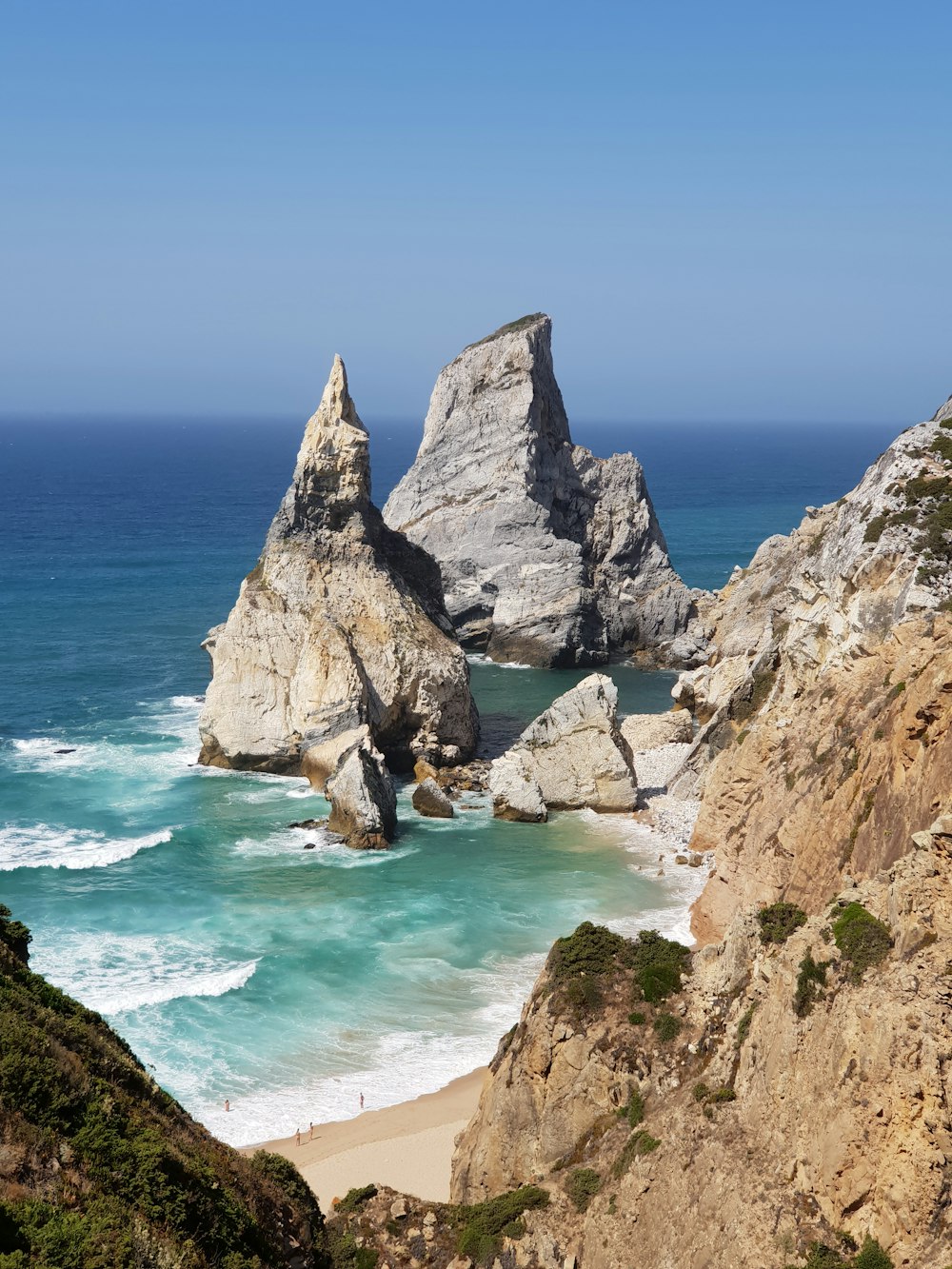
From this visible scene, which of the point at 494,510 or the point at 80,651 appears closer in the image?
the point at 80,651

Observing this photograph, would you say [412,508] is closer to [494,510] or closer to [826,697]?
[494,510]

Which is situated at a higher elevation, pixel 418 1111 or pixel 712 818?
pixel 712 818

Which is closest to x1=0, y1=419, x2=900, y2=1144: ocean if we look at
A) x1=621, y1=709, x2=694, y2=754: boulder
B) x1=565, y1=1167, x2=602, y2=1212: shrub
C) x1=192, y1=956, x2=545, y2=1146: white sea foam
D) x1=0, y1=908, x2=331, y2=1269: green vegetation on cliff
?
x1=192, y1=956, x2=545, y2=1146: white sea foam

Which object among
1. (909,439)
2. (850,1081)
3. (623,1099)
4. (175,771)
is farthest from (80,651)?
(850,1081)

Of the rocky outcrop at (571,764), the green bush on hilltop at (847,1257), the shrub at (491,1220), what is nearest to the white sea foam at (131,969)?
the rocky outcrop at (571,764)

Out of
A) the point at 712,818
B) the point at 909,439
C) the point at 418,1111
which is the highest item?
the point at 909,439

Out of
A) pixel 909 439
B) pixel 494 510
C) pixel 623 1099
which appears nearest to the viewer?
pixel 623 1099
